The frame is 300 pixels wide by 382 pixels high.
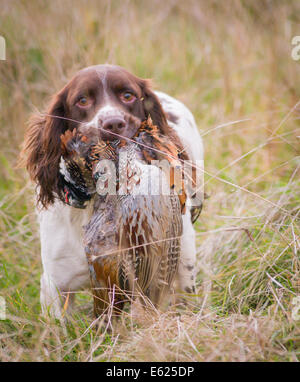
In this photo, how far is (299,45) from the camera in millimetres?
4078

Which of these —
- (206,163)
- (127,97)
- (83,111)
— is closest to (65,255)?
(83,111)

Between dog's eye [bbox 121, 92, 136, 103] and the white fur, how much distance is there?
Result: 36 centimetres

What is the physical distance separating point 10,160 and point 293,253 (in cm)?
258

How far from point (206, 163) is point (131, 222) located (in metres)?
2.35

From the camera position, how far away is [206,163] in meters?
4.03

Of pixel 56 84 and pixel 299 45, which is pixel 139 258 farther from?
pixel 299 45

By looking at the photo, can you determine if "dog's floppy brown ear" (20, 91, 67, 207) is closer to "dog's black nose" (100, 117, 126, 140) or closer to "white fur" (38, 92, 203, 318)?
"white fur" (38, 92, 203, 318)

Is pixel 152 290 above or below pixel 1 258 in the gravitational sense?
above

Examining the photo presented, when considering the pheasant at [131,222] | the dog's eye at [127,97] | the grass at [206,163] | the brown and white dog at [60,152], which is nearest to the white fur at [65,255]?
the brown and white dog at [60,152]

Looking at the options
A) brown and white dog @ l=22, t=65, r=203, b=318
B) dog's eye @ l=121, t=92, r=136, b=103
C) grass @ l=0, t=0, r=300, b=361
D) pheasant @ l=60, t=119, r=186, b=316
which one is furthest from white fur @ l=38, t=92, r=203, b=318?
pheasant @ l=60, t=119, r=186, b=316

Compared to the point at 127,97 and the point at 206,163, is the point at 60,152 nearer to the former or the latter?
the point at 127,97

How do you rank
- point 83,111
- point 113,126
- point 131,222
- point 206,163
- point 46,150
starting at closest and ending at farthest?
point 131,222, point 113,126, point 83,111, point 46,150, point 206,163

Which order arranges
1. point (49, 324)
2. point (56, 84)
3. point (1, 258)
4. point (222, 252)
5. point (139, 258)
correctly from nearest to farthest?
point (139, 258)
point (49, 324)
point (222, 252)
point (1, 258)
point (56, 84)
